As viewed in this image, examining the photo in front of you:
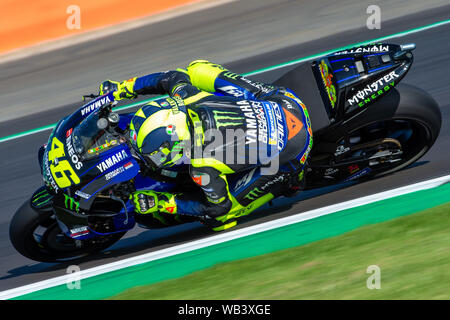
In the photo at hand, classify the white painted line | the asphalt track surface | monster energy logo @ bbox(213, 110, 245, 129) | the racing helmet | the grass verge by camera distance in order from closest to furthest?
the grass verge
the racing helmet
monster energy logo @ bbox(213, 110, 245, 129)
the white painted line
the asphalt track surface

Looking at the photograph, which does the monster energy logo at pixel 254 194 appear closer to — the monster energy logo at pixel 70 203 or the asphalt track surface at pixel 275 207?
the asphalt track surface at pixel 275 207

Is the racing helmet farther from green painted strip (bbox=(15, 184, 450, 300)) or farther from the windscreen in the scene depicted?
green painted strip (bbox=(15, 184, 450, 300))

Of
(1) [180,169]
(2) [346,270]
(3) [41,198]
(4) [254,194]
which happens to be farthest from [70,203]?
(2) [346,270]

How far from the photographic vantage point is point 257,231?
17.0 feet

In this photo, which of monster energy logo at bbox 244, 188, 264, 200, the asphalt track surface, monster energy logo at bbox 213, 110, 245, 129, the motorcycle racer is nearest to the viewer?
the motorcycle racer

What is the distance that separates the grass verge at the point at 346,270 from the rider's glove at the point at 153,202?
545mm

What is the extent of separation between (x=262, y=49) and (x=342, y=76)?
178 inches

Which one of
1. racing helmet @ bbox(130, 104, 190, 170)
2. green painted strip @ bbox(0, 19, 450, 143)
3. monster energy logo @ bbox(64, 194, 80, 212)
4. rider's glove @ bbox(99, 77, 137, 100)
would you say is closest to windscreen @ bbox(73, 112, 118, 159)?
racing helmet @ bbox(130, 104, 190, 170)

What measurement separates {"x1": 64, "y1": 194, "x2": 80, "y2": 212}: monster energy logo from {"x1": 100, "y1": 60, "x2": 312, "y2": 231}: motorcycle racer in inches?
17.9

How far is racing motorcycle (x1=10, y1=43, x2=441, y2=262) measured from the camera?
15.2 ft

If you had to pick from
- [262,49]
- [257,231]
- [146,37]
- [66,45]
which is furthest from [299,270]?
[66,45]

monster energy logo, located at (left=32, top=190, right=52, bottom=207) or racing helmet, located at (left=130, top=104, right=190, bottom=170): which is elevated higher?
racing helmet, located at (left=130, top=104, right=190, bottom=170)

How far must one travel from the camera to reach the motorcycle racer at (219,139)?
456 centimetres

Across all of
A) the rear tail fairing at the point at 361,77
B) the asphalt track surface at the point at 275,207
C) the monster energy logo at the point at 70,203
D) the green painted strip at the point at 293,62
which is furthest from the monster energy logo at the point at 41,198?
the green painted strip at the point at 293,62
